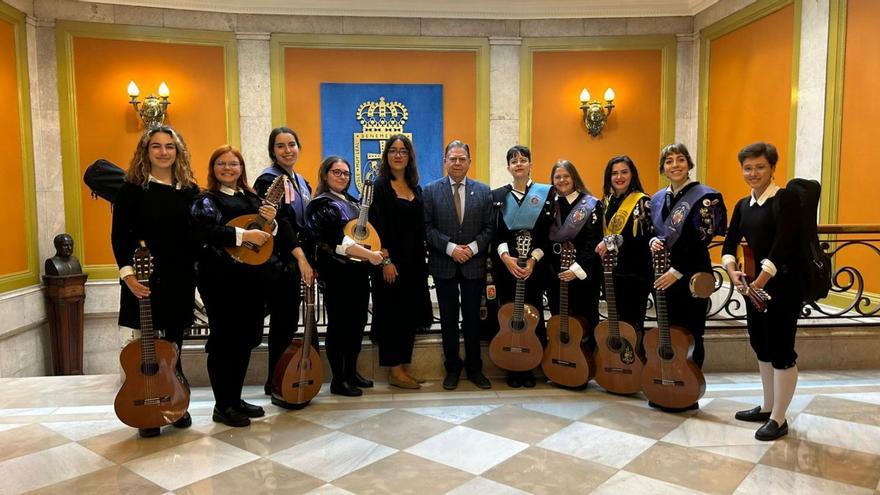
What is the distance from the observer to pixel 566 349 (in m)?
3.78

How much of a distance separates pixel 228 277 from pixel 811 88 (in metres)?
5.37

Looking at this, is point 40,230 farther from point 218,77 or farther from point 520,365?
point 520,365

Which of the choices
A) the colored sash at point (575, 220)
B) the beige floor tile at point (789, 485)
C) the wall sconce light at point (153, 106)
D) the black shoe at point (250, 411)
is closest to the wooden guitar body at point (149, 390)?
the black shoe at point (250, 411)

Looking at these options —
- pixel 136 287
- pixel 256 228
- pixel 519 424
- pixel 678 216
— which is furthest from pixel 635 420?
pixel 136 287

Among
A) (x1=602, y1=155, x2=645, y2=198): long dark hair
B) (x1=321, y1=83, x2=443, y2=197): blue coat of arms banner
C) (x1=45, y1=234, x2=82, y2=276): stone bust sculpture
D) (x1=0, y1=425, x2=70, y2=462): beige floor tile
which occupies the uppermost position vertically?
(x1=321, y1=83, x2=443, y2=197): blue coat of arms banner

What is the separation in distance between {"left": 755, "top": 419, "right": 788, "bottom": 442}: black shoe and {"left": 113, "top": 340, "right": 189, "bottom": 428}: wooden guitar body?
117 inches

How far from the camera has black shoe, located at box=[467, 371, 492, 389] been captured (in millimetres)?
3881

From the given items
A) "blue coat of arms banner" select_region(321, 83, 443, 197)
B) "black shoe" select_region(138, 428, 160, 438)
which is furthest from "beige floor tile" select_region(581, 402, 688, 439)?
"blue coat of arms banner" select_region(321, 83, 443, 197)

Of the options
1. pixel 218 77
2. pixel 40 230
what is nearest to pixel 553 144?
pixel 218 77

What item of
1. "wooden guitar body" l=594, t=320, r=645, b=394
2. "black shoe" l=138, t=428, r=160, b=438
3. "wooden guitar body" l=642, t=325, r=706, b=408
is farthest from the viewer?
"wooden guitar body" l=594, t=320, r=645, b=394

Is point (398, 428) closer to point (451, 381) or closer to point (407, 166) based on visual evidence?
point (451, 381)

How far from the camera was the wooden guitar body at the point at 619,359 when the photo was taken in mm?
Answer: 3598

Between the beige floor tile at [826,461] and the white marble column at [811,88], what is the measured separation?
3417mm

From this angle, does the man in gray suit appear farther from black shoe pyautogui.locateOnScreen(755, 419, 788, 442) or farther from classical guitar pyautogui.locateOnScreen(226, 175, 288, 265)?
black shoe pyautogui.locateOnScreen(755, 419, 788, 442)
